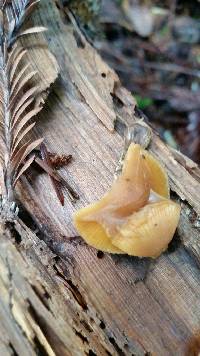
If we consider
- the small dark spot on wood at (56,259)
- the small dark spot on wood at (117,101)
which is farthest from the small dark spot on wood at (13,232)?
the small dark spot on wood at (117,101)

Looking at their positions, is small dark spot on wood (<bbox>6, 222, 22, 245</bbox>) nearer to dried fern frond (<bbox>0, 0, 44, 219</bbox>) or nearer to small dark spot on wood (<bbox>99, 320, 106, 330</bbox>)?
dried fern frond (<bbox>0, 0, 44, 219</bbox>)

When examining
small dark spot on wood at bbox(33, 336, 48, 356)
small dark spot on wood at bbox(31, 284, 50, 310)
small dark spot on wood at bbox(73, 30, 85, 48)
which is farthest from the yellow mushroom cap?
small dark spot on wood at bbox(73, 30, 85, 48)

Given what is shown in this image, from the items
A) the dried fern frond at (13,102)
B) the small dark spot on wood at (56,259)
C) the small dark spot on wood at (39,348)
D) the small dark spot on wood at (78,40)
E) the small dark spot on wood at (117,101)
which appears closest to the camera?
the small dark spot on wood at (39,348)

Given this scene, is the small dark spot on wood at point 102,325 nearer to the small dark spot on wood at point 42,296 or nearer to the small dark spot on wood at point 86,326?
the small dark spot on wood at point 86,326

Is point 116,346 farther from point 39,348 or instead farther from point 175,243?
point 175,243

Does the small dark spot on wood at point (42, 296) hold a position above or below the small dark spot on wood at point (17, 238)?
below

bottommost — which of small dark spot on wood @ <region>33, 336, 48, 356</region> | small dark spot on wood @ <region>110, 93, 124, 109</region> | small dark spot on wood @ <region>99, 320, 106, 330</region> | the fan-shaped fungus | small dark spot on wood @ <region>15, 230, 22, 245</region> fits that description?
small dark spot on wood @ <region>99, 320, 106, 330</region>

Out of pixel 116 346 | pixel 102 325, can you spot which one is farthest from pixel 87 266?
pixel 116 346
